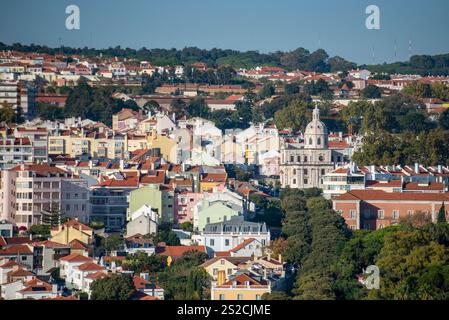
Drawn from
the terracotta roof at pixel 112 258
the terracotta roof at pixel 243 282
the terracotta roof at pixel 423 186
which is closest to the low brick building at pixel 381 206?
the terracotta roof at pixel 423 186

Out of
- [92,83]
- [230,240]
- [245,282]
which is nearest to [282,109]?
[92,83]

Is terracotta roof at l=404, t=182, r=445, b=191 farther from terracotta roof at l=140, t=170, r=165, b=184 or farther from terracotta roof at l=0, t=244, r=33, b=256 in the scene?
terracotta roof at l=0, t=244, r=33, b=256

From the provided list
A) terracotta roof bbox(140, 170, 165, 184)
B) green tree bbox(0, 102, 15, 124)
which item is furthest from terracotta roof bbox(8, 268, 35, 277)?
green tree bbox(0, 102, 15, 124)

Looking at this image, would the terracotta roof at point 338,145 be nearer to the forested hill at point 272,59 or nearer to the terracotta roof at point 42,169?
the terracotta roof at point 42,169

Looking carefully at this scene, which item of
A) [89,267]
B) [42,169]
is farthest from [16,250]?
[42,169]

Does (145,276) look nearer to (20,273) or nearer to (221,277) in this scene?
(221,277)

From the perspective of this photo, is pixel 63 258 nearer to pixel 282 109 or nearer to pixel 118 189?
pixel 118 189
